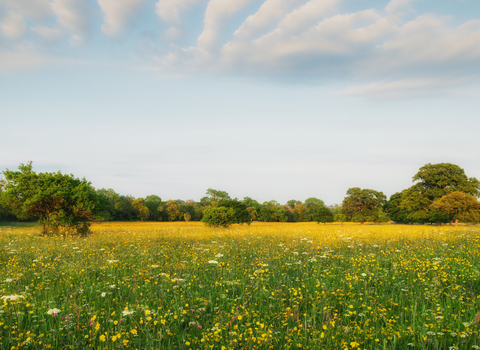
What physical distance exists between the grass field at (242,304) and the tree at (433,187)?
48.5 m

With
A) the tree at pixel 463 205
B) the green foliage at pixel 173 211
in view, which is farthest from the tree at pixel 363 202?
the green foliage at pixel 173 211

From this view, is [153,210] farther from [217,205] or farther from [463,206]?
[463,206]

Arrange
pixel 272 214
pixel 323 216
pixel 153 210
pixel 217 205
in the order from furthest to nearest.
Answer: pixel 272 214, pixel 153 210, pixel 323 216, pixel 217 205

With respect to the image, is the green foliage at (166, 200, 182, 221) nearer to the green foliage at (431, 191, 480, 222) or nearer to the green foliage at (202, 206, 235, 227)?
the green foliage at (202, 206, 235, 227)

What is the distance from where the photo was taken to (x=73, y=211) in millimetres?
20922

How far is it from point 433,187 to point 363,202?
1959 cm

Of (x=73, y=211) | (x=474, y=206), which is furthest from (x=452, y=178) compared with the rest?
Answer: (x=73, y=211)

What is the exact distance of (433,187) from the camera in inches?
2072

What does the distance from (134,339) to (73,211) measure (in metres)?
20.5

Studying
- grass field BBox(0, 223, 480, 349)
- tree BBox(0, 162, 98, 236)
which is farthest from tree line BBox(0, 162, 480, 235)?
grass field BBox(0, 223, 480, 349)

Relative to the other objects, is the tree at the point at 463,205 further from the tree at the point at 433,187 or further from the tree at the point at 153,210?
the tree at the point at 153,210

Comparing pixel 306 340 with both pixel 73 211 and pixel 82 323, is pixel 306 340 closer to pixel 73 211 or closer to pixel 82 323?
pixel 82 323

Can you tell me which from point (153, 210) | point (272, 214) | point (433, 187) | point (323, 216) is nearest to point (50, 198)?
point (323, 216)

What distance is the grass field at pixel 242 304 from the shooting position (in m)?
3.88
